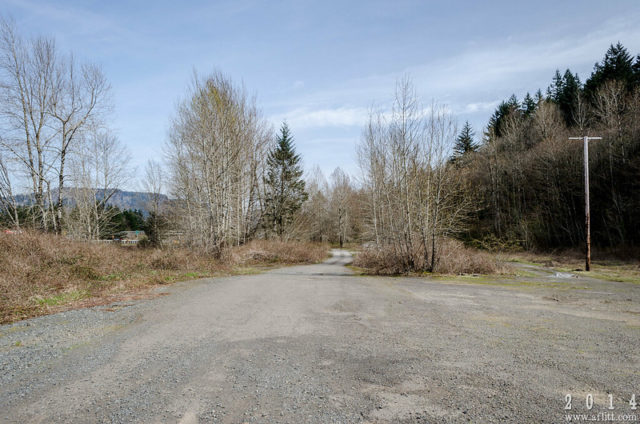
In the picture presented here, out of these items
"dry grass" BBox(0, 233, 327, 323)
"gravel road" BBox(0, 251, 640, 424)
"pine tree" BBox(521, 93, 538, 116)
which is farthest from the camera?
"pine tree" BBox(521, 93, 538, 116)

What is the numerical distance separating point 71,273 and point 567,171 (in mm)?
35391

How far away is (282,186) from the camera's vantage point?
104 ft

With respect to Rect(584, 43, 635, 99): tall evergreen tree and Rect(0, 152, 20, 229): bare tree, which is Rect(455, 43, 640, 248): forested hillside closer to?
Rect(584, 43, 635, 99): tall evergreen tree

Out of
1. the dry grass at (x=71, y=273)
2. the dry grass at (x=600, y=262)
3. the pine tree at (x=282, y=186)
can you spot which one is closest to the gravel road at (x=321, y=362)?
the dry grass at (x=71, y=273)

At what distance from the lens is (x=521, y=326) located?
5730 mm

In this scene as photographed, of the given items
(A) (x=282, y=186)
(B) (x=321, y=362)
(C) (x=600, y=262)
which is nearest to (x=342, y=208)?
(A) (x=282, y=186)

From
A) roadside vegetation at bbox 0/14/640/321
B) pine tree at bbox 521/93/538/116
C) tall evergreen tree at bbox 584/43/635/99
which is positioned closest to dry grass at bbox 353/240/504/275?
roadside vegetation at bbox 0/14/640/321

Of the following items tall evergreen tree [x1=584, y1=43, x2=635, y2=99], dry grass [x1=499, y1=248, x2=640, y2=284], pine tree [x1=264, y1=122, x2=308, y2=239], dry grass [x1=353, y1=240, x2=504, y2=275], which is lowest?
dry grass [x1=499, y1=248, x2=640, y2=284]

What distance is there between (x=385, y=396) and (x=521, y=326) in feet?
12.8

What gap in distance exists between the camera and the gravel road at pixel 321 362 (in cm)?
299

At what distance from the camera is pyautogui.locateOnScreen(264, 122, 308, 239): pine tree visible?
3130 cm

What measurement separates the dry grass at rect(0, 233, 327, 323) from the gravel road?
1398 millimetres

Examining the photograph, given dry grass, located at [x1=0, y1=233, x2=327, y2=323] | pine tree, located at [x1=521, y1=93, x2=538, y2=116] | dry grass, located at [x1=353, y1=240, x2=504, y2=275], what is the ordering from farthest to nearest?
pine tree, located at [x1=521, y1=93, x2=538, y2=116] < dry grass, located at [x1=353, y1=240, x2=504, y2=275] < dry grass, located at [x1=0, y1=233, x2=327, y2=323]

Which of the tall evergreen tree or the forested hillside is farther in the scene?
the tall evergreen tree
